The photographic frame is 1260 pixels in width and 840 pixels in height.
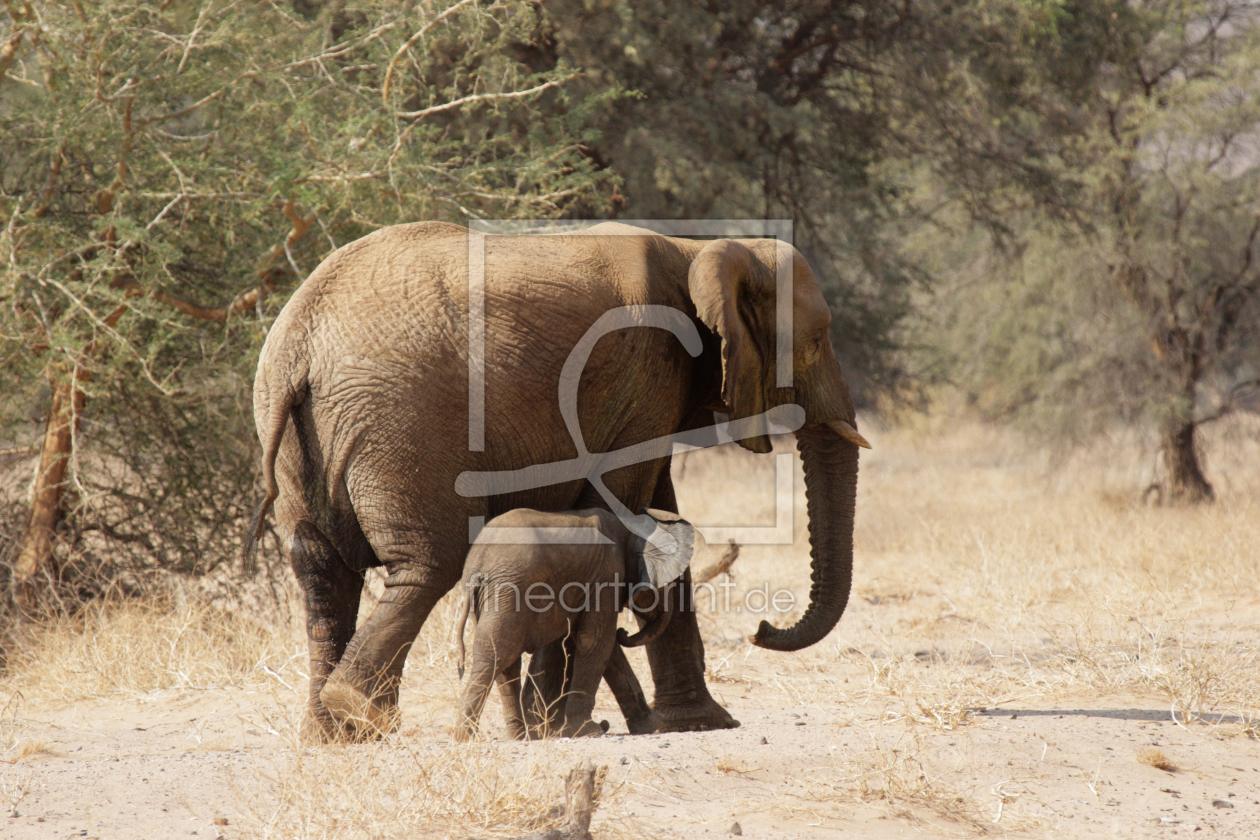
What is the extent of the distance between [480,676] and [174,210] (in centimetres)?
478

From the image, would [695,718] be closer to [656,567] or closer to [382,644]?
[656,567]

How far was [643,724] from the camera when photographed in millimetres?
5445

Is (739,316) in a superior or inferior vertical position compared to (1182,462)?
superior

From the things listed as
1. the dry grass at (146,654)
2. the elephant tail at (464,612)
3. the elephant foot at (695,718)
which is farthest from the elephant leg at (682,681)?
the dry grass at (146,654)

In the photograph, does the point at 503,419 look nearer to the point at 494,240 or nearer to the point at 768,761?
the point at 494,240

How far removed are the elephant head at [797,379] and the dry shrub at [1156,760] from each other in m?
1.39

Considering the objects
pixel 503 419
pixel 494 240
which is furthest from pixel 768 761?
pixel 494 240

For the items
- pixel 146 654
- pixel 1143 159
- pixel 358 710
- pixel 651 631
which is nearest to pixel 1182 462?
pixel 1143 159

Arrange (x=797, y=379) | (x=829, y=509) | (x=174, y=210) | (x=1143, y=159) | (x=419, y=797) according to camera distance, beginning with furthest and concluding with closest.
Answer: (x=1143, y=159) < (x=174, y=210) < (x=829, y=509) < (x=797, y=379) < (x=419, y=797)

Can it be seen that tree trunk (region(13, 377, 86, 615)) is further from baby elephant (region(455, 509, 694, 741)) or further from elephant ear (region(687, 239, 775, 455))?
elephant ear (region(687, 239, 775, 455))

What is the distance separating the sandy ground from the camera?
395cm

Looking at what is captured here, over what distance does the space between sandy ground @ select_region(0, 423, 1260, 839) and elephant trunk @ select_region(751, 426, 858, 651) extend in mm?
579

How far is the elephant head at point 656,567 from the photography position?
479 centimetres

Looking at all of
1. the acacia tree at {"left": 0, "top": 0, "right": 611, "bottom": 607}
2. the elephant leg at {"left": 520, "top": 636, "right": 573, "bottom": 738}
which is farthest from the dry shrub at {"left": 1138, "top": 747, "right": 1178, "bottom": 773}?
the acacia tree at {"left": 0, "top": 0, "right": 611, "bottom": 607}
